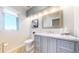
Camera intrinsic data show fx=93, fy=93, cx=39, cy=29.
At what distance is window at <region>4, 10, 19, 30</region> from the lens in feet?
3.91

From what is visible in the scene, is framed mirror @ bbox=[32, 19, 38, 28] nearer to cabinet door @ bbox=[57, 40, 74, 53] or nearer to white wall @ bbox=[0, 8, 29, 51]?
white wall @ bbox=[0, 8, 29, 51]

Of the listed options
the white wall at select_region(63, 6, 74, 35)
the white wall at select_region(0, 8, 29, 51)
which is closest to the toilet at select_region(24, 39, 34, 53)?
the white wall at select_region(0, 8, 29, 51)

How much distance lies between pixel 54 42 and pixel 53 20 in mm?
325

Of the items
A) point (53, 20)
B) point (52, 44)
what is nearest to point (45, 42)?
point (52, 44)

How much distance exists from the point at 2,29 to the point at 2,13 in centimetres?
20

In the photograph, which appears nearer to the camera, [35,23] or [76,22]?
[76,22]

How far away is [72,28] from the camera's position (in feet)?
4.37

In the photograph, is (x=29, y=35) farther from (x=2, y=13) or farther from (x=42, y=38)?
(x=2, y=13)

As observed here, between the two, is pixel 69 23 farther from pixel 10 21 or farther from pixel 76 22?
pixel 10 21

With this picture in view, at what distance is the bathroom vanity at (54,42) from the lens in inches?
46.6

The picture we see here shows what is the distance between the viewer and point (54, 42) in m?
1.32

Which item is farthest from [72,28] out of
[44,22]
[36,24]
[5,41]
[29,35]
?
[5,41]

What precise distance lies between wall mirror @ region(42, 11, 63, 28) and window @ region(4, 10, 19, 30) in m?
0.41
